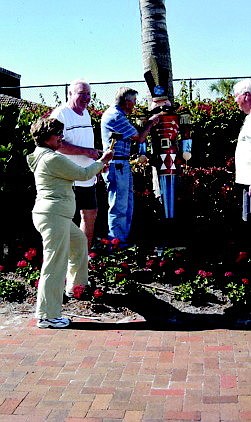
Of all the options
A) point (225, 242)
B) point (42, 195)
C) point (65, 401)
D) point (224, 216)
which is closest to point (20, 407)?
point (65, 401)

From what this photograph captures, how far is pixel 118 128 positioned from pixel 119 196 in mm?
702

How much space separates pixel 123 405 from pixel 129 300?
200cm

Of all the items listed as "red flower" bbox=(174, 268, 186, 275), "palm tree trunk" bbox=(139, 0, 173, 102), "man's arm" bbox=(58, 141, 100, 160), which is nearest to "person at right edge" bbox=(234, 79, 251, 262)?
"red flower" bbox=(174, 268, 186, 275)

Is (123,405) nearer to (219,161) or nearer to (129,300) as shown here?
(129,300)

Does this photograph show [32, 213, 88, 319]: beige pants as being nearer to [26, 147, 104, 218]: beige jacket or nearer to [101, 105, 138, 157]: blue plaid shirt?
[26, 147, 104, 218]: beige jacket

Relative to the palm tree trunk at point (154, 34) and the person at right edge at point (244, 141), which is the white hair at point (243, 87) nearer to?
the person at right edge at point (244, 141)

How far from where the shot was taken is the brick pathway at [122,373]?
347cm

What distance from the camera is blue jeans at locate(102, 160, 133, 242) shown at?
632 centimetres

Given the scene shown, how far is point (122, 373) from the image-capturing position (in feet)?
13.2

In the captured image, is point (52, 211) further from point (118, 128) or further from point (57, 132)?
point (118, 128)

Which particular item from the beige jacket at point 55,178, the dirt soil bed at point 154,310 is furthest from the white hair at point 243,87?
the dirt soil bed at point 154,310

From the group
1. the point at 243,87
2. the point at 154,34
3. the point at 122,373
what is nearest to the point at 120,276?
the point at 122,373

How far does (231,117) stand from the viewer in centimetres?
1005

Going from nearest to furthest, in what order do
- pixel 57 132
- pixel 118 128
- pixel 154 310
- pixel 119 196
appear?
1. pixel 57 132
2. pixel 154 310
3. pixel 118 128
4. pixel 119 196
